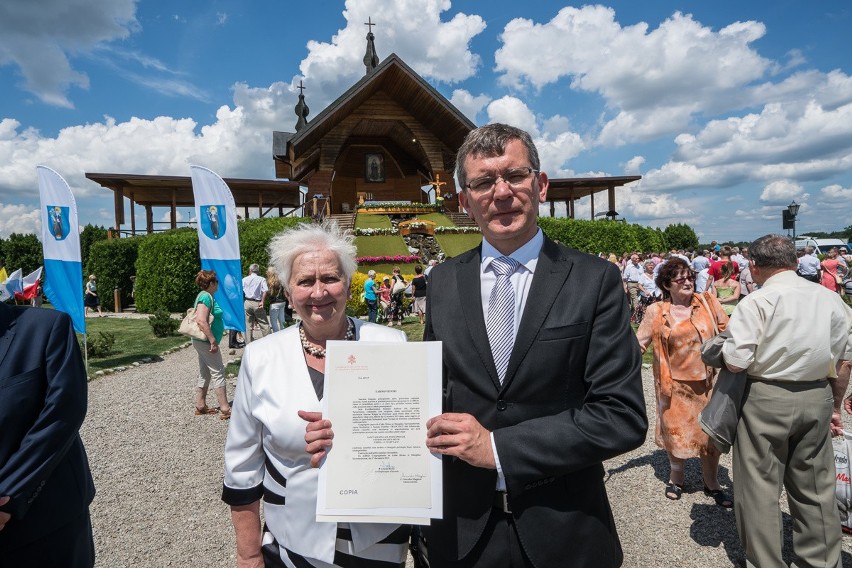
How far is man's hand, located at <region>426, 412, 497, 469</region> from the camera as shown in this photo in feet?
5.14

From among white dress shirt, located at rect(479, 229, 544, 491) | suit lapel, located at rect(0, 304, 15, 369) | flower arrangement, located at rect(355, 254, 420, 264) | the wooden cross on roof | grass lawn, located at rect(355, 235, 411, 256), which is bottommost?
suit lapel, located at rect(0, 304, 15, 369)

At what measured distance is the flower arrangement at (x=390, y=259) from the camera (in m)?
19.9

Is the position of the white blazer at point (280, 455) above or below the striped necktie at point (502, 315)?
below

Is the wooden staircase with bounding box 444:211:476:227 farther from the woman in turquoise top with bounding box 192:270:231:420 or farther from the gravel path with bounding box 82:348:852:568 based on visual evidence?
the gravel path with bounding box 82:348:852:568

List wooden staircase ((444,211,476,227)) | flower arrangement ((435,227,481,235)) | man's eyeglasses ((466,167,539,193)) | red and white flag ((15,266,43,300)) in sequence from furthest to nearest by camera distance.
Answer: wooden staircase ((444,211,476,227))
flower arrangement ((435,227,481,235))
red and white flag ((15,266,43,300))
man's eyeglasses ((466,167,539,193))

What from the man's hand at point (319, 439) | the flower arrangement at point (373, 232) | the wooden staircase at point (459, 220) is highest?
the wooden staircase at point (459, 220)

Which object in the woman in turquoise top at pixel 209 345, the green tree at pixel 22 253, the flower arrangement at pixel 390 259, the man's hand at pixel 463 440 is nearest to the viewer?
the man's hand at pixel 463 440

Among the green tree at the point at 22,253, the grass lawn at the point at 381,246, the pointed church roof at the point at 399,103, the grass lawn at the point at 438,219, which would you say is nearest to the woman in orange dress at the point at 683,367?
the grass lawn at the point at 381,246

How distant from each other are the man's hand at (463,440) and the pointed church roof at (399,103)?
75.9ft

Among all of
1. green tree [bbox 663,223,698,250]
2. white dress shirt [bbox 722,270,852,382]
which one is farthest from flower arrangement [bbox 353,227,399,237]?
green tree [bbox 663,223,698,250]

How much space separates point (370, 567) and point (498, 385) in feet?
3.25

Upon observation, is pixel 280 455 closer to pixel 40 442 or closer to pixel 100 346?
pixel 40 442

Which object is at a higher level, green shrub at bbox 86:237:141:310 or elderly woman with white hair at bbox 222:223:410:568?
green shrub at bbox 86:237:141:310

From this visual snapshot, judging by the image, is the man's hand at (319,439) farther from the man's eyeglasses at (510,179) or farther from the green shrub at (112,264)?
the green shrub at (112,264)
